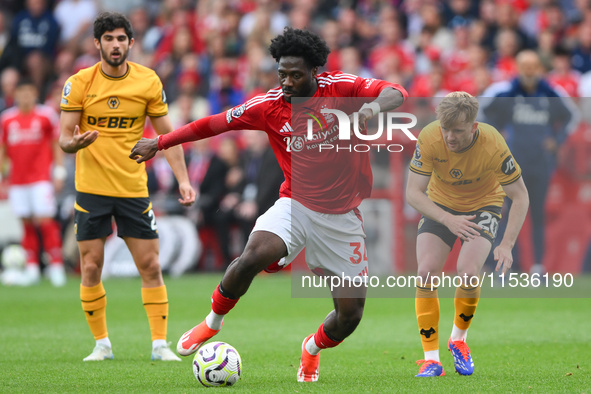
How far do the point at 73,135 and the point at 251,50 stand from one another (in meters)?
10.0

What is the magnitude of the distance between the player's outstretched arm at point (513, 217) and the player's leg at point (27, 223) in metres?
8.93

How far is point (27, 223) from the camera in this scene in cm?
1377

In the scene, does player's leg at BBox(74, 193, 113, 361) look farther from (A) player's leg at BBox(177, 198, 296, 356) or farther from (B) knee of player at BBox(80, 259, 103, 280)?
(A) player's leg at BBox(177, 198, 296, 356)

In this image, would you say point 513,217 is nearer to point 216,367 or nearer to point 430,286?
point 430,286

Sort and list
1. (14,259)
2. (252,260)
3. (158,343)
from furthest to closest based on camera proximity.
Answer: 1. (14,259)
2. (158,343)
3. (252,260)

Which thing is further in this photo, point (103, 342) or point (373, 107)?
point (103, 342)

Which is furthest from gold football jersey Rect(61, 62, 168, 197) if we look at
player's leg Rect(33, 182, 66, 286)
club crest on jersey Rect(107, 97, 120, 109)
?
player's leg Rect(33, 182, 66, 286)

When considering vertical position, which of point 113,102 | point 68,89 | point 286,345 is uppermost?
point 68,89

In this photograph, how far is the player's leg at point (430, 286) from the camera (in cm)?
651

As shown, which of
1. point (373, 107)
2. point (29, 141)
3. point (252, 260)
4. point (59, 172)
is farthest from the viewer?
point (29, 141)

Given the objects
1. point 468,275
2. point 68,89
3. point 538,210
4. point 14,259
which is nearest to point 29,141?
point 14,259

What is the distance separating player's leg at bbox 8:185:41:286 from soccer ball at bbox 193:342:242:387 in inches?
326

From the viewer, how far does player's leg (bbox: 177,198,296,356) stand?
6.01 meters

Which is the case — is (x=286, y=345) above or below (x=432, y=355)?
below
